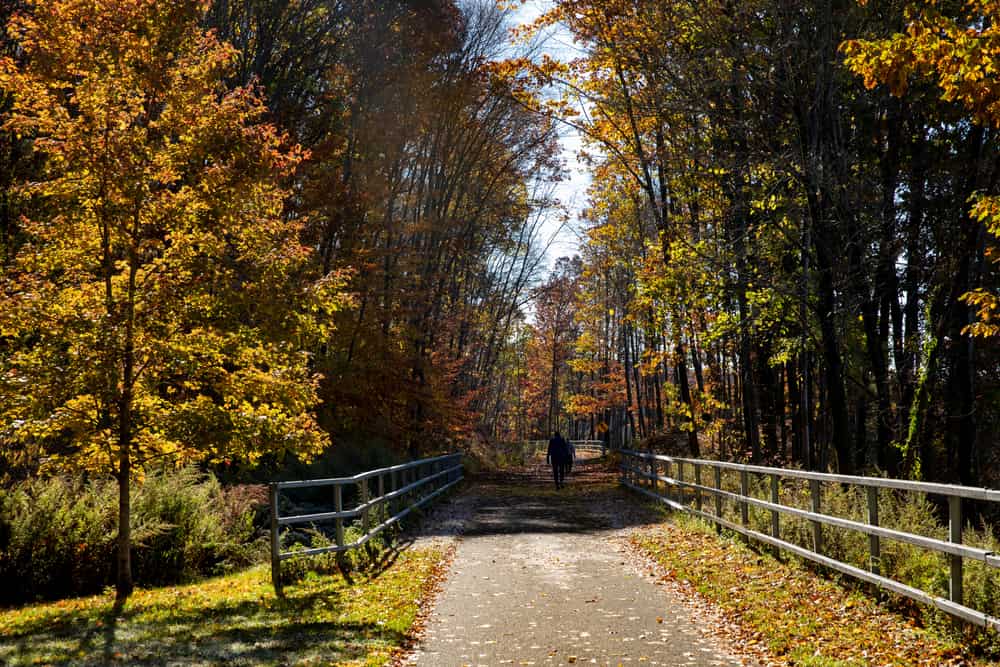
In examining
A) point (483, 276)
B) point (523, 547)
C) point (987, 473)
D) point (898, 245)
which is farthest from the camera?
point (483, 276)

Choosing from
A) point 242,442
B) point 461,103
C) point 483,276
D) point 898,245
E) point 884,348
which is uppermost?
point 461,103

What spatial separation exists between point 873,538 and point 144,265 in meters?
9.51

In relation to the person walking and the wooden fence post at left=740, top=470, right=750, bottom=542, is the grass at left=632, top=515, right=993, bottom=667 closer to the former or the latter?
the wooden fence post at left=740, top=470, right=750, bottom=542

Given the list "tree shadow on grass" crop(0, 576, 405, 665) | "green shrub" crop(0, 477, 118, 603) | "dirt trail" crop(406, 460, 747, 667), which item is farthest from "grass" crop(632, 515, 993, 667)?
"green shrub" crop(0, 477, 118, 603)

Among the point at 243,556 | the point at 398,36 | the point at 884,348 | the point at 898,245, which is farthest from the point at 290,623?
the point at 398,36

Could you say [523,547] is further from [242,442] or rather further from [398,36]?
[398,36]

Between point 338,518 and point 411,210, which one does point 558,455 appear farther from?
point 338,518

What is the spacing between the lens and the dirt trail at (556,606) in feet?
25.4

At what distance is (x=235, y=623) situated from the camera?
30.3 feet

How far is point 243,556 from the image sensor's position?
14.3 m

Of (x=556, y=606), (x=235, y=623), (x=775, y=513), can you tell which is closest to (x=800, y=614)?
(x=556, y=606)

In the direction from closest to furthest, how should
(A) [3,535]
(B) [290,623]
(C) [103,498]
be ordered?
(B) [290,623] → (A) [3,535] → (C) [103,498]

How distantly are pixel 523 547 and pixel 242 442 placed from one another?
5.46 meters

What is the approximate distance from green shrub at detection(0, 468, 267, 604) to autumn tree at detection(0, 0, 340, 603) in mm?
1687
